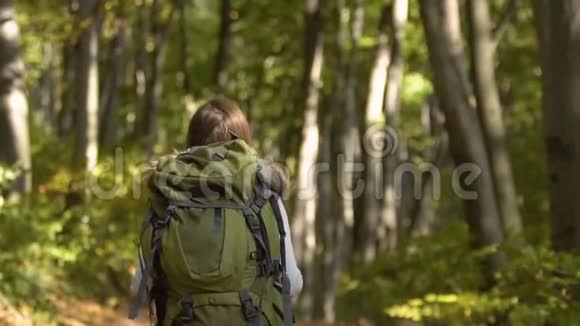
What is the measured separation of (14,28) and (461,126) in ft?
14.5

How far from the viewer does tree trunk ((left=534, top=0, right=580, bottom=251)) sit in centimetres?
708

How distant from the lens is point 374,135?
20.1 m

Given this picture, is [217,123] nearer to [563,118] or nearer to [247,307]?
[247,307]

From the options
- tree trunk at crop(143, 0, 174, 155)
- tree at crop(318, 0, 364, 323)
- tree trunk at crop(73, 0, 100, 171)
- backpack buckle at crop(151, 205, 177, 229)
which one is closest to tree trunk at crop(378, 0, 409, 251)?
tree at crop(318, 0, 364, 323)

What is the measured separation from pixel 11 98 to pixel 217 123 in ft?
20.2

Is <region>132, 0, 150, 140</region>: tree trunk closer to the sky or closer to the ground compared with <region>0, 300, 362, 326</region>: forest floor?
closer to the sky

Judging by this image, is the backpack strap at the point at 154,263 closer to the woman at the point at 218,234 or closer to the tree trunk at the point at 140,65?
the woman at the point at 218,234

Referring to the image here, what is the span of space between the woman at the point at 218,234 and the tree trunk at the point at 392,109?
46.8ft

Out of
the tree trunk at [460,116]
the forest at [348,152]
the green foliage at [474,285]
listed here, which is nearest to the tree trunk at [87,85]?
the forest at [348,152]

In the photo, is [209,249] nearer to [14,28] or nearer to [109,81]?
[14,28]

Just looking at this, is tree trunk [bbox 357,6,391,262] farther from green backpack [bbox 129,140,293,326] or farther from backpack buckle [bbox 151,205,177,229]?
backpack buckle [bbox 151,205,177,229]

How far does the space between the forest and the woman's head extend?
22 cm

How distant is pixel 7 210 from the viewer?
909 cm

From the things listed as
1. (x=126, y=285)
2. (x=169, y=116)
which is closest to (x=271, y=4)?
(x=169, y=116)
